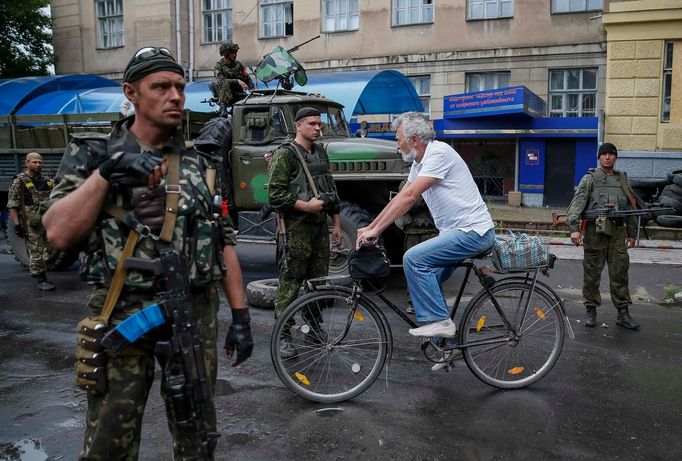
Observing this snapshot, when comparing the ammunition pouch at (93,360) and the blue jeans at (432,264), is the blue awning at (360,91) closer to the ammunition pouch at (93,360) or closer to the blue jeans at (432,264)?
the blue jeans at (432,264)

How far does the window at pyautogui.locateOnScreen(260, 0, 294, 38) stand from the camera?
2214 cm

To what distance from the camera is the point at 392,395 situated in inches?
175

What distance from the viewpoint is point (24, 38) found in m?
23.6

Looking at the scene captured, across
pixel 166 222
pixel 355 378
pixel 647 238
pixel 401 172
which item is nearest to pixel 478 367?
pixel 355 378

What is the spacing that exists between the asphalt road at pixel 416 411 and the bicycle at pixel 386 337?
0.49 feet

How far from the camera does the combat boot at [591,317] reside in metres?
6.19

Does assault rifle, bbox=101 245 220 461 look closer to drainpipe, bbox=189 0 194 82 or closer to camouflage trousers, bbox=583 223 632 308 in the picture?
camouflage trousers, bbox=583 223 632 308

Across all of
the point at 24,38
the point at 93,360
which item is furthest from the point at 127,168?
the point at 24,38

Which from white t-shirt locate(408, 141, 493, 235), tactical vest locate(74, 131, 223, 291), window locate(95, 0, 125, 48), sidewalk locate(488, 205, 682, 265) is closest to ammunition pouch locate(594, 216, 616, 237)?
white t-shirt locate(408, 141, 493, 235)

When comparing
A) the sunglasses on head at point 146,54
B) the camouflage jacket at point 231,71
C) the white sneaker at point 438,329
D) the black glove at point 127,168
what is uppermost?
the camouflage jacket at point 231,71

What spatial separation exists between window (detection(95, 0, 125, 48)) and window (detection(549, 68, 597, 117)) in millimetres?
15799

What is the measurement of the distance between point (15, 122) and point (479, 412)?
922 centimetres

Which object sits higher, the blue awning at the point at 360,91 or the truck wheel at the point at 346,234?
the blue awning at the point at 360,91

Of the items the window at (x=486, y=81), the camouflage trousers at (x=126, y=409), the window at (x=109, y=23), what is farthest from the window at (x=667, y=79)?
the window at (x=109, y=23)
